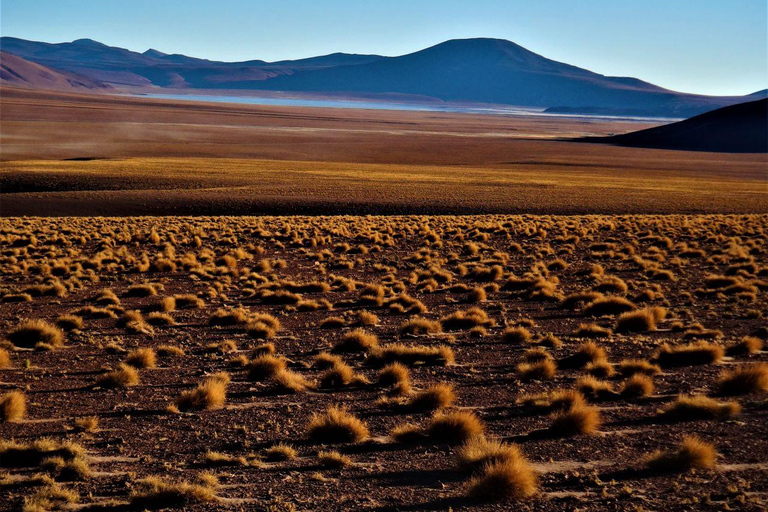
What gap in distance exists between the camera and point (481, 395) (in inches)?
397

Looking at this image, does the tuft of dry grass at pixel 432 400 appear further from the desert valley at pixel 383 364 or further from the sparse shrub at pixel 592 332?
the sparse shrub at pixel 592 332

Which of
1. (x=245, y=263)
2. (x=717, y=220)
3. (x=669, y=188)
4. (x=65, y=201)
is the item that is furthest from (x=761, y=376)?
(x=669, y=188)

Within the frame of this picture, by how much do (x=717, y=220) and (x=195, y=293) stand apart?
1122 inches

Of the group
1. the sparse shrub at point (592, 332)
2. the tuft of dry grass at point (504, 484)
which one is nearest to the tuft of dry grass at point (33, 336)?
the tuft of dry grass at point (504, 484)

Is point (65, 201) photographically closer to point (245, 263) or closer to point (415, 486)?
point (245, 263)

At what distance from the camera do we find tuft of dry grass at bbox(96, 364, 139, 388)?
10.5 m

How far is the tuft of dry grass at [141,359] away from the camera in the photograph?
1158 centimetres

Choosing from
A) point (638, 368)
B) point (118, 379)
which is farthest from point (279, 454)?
point (638, 368)

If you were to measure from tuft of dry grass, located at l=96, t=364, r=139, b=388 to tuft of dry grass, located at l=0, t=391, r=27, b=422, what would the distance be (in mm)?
1425

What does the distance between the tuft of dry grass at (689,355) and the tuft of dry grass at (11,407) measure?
29.3ft

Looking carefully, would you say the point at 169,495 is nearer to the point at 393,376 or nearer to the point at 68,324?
the point at 393,376

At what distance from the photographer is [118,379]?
1050 cm

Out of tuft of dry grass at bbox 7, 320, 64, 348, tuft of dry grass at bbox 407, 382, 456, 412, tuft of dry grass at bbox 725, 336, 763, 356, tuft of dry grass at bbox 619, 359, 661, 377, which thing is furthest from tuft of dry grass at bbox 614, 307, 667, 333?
tuft of dry grass at bbox 7, 320, 64, 348

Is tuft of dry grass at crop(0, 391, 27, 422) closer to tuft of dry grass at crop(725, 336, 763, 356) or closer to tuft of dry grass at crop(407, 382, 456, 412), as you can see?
tuft of dry grass at crop(407, 382, 456, 412)
